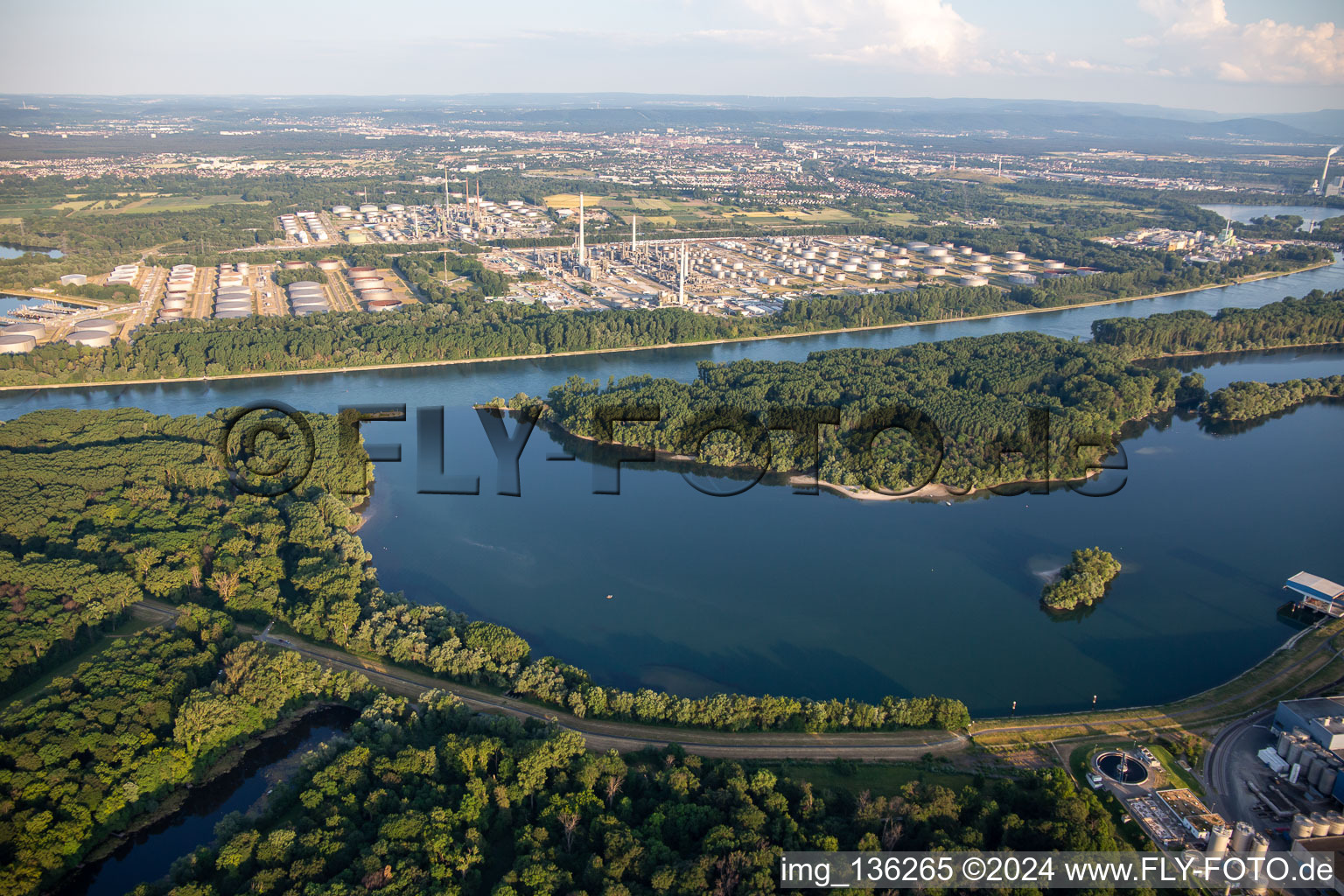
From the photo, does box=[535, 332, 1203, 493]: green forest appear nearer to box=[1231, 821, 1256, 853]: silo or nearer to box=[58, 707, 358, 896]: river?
box=[1231, 821, 1256, 853]: silo

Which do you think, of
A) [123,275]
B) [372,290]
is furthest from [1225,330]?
[123,275]

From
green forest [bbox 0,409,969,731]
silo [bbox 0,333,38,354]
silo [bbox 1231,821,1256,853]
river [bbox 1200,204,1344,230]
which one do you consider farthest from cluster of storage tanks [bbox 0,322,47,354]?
river [bbox 1200,204,1344,230]

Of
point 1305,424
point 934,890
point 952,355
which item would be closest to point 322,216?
point 952,355

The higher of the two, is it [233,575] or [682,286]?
[682,286]

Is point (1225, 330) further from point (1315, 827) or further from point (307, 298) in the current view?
point (307, 298)

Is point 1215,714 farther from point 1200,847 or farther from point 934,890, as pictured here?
point 934,890
